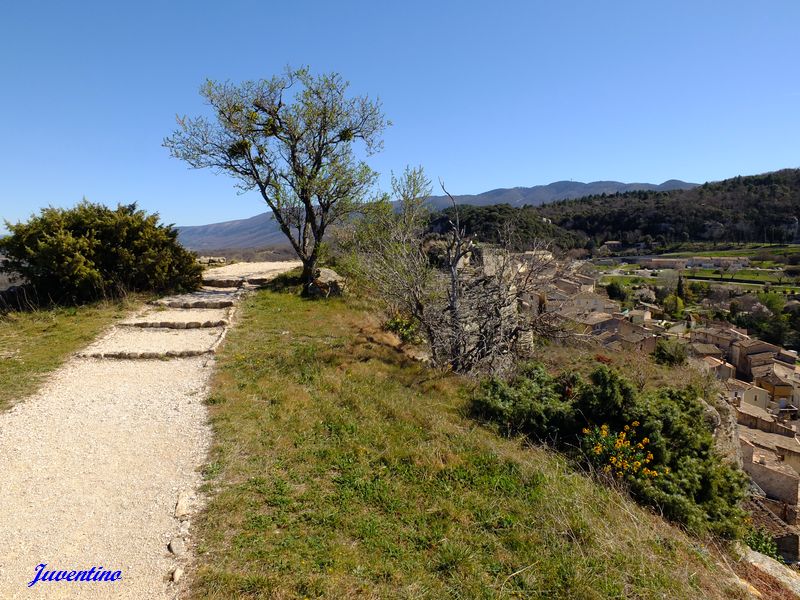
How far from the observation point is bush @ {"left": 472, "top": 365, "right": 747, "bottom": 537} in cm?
572

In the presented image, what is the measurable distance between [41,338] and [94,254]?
3.24 metres

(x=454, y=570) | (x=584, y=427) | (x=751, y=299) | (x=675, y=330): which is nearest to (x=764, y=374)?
(x=675, y=330)

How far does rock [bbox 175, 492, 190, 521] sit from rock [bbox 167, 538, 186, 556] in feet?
0.92

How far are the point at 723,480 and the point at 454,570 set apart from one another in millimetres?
5371

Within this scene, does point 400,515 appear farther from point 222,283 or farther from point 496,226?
point 222,283

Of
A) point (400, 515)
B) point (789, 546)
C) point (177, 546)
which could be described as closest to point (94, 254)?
point (177, 546)

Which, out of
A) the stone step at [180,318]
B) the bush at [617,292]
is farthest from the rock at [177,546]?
the bush at [617,292]

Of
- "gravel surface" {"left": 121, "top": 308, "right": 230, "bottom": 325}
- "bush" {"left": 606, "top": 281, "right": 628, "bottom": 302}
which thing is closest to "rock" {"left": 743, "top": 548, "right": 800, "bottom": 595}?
"gravel surface" {"left": 121, "top": 308, "right": 230, "bottom": 325}

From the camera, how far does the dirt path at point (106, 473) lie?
10.5 ft

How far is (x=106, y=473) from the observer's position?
439cm

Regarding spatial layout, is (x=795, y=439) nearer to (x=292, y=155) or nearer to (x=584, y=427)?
(x=584, y=427)

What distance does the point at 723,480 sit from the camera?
6422mm

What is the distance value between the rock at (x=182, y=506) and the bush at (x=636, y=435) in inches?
170

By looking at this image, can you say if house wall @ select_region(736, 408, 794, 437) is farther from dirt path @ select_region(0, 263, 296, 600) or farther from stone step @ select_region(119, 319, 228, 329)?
dirt path @ select_region(0, 263, 296, 600)
